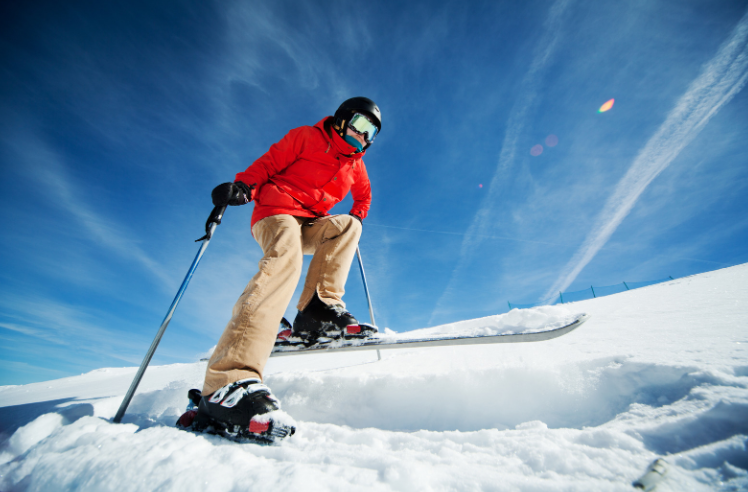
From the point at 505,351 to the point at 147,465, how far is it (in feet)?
7.75

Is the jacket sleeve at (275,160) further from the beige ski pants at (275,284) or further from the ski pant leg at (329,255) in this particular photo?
the ski pant leg at (329,255)

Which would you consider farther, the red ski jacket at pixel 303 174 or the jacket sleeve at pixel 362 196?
the jacket sleeve at pixel 362 196

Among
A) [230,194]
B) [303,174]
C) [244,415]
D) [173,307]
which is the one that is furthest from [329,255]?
[244,415]

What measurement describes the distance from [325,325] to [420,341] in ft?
2.63

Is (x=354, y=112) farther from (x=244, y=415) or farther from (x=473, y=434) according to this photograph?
(x=473, y=434)

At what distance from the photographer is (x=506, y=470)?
2.60ft

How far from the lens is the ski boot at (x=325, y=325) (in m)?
2.02

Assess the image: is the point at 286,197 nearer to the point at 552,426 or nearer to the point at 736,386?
the point at 552,426

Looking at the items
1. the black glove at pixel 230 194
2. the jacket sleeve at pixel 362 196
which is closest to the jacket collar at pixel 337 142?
the jacket sleeve at pixel 362 196

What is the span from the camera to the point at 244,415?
1.12 m

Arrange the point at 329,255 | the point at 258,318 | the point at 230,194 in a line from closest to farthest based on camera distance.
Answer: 1. the point at 258,318
2. the point at 230,194
3. the point at 329,255

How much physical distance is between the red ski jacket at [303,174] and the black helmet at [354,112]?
9 cm

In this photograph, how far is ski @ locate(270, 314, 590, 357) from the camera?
5.10 ft

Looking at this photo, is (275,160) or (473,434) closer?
(473,434)
